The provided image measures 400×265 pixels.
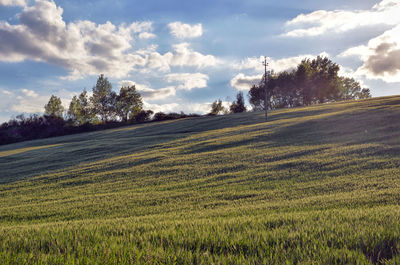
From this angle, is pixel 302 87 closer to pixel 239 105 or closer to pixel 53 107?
pixel 239 105

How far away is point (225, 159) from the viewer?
16203mm

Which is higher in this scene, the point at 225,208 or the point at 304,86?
the point at 304,86

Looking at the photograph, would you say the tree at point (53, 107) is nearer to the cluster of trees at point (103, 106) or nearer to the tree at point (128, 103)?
the cluster of trees at point (103, 106)

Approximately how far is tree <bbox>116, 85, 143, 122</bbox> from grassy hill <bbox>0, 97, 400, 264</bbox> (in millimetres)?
75903

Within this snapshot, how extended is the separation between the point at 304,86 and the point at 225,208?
9535cm

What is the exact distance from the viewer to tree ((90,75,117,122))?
89625mm

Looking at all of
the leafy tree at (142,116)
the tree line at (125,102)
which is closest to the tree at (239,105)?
the tree line at (125,102)

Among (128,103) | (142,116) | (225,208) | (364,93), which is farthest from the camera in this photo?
(364,93)

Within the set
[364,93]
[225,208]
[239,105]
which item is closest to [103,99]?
[239,105]

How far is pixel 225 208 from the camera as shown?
7.05 metres

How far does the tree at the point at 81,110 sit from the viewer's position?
283ft

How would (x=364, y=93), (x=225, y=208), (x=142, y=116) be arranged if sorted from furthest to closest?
(x=364, y=93)
(x=142, y=116)
(x=225, y=208)

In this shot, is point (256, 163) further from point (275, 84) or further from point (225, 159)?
point (275, 84)

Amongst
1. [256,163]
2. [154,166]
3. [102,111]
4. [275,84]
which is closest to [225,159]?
[256,163]
